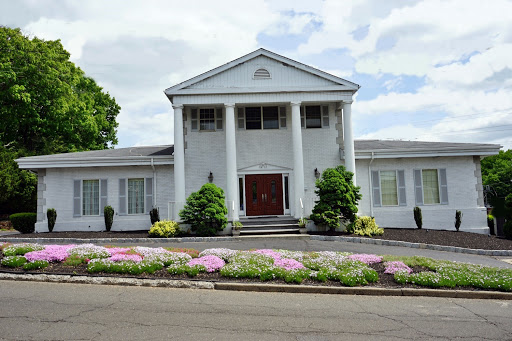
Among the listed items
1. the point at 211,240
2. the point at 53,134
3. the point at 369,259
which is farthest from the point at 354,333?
the point at 53,134

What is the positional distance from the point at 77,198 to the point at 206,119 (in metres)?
7.57

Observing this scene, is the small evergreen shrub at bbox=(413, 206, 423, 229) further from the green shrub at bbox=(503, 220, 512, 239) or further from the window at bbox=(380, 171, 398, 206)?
the green shrub at bbox=(503, 220, 512, 239)

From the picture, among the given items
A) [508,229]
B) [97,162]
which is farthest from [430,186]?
[97,162]

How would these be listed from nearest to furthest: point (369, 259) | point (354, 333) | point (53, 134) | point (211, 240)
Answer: point (354, 333), point (369, 259), point (211, 240), point (53, 134)

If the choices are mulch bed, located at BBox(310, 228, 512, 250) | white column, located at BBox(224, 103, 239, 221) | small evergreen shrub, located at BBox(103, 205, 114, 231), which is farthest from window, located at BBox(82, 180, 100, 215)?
mulch bed, located at BBox(310, 228, 512, 250)

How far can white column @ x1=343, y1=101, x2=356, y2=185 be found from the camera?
62.8 feet

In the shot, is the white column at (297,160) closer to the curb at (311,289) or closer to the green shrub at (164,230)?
the green shrub at (164,230)

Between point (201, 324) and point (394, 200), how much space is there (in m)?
16.2

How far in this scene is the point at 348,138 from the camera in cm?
1934

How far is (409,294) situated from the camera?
8.66 metres

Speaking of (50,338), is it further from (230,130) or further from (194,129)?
(194,129)

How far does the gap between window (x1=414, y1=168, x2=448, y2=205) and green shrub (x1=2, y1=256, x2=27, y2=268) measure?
1732cm

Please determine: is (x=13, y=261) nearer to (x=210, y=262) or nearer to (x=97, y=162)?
(x=210, y=262)

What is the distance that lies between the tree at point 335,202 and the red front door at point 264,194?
3209 mm
